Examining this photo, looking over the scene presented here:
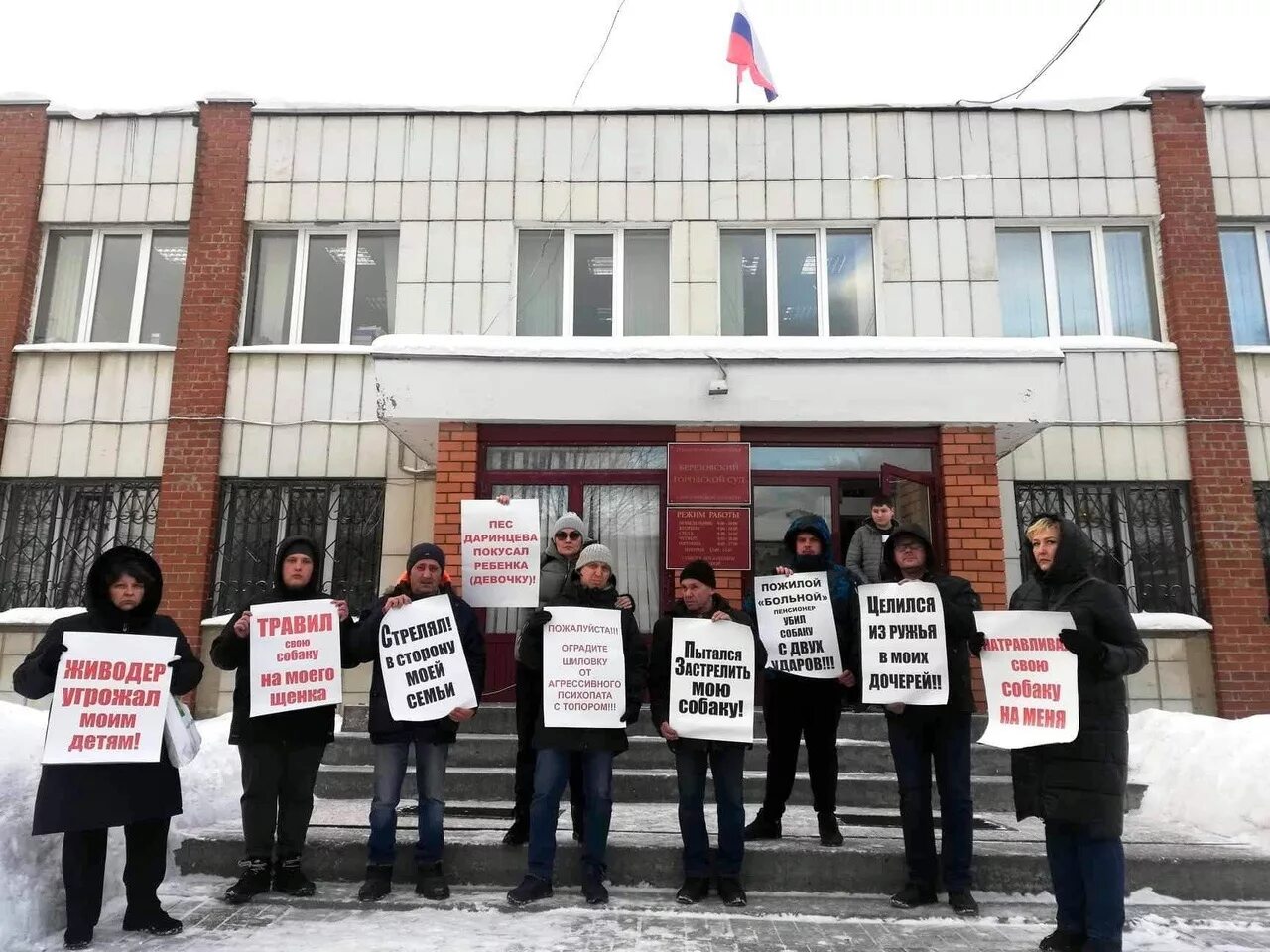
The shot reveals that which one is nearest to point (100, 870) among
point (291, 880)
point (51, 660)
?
point (291, 880)

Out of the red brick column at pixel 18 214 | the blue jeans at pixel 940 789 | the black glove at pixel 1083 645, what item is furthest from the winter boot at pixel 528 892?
the red brick column at pixel 18 214

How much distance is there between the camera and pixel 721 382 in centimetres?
738

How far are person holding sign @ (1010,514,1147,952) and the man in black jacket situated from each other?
397mm

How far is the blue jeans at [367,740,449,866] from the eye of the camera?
175 inches

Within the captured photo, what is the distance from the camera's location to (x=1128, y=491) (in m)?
8.55

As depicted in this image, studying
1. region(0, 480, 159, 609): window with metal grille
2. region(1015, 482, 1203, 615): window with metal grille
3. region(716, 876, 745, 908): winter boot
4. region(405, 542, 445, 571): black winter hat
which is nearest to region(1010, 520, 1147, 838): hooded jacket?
region(716, 876, 745, 908): winter boot

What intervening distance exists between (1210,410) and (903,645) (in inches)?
243

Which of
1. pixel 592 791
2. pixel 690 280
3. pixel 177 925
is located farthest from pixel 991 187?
pixel 177 925

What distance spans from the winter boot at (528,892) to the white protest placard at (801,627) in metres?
1.81

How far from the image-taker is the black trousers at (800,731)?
16.5 feet

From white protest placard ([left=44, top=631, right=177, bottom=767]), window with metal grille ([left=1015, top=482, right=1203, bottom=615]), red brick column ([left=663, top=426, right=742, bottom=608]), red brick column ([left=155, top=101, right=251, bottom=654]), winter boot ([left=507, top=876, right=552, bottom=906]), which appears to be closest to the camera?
white protest placard ([left=44, top=631, right=177, bottom=767])

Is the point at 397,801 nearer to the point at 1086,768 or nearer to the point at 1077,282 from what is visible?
the point at 1086,768

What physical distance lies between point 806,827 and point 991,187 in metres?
7.10

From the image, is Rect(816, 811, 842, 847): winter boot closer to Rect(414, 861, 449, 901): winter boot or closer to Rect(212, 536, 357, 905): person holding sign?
Rect(414, 861, 449, 901): winter boot
